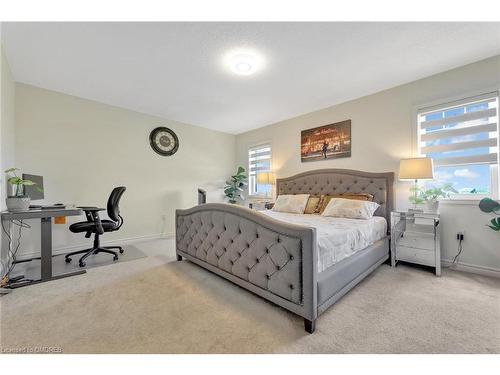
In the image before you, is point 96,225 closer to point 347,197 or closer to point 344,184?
point 347,197

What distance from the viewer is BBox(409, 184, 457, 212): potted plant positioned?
2.53 m

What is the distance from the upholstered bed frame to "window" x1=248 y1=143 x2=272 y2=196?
2.43 metres

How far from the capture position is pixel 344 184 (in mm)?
3445

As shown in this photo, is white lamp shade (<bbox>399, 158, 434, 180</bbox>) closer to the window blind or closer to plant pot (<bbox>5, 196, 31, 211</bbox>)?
the window blind

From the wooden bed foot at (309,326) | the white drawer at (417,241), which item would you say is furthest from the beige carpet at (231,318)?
the white drawer at (417,241)

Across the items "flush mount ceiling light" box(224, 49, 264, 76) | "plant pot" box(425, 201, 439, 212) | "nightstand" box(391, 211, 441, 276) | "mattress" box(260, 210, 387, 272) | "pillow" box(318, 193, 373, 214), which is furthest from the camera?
"pillow" box(318, 193, 373, 214)

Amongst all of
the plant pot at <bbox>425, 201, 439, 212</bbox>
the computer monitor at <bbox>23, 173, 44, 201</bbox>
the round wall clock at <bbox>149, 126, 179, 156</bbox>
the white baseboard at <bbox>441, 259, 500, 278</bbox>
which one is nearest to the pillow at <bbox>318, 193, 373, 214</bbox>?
the plant pot at <bbox>425, 201, 439, 212</bbox>

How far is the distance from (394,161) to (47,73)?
4828 mm

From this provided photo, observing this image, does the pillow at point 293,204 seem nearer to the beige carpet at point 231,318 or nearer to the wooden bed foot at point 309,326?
the beige carpet at point 231,318

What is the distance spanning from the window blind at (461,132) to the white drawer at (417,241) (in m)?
0.97
